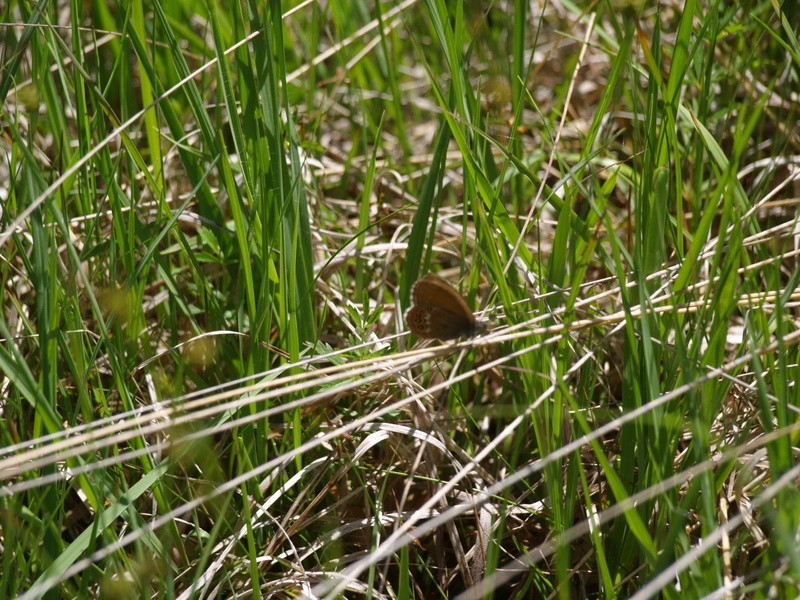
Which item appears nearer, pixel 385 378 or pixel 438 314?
pixel 438 314

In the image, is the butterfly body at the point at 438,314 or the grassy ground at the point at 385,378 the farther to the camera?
the butterfly body at the point at 438,314

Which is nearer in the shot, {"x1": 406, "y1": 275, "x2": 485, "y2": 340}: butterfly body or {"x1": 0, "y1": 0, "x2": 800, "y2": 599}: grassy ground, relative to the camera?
{"x1": 0, "y1": 0, "x2": 800, "y2": 599}: grassy ground

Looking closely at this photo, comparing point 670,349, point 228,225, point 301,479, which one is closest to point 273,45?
point 228,225

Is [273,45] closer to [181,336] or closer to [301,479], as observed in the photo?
[181,336]

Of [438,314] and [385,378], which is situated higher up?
[438,314]
